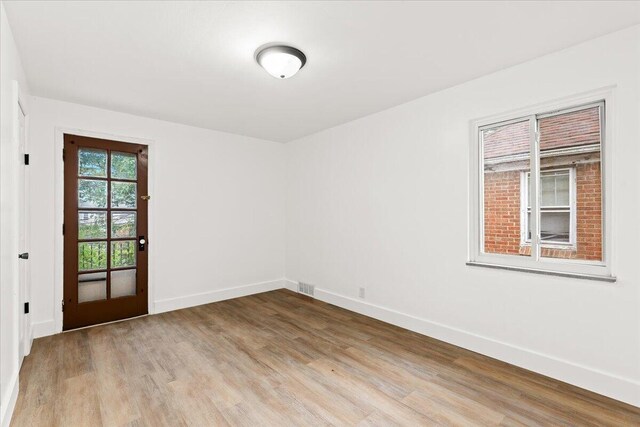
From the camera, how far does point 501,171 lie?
11.7 feet

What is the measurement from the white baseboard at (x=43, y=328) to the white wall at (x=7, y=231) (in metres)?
1.32

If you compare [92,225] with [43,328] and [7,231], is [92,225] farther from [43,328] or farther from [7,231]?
[7,231]

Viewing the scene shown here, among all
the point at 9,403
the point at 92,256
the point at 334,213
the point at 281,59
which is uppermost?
the point at 281,59

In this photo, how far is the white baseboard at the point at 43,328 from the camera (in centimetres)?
335

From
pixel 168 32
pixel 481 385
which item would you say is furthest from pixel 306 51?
pixel 481 385

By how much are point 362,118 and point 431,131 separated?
3.66 feet

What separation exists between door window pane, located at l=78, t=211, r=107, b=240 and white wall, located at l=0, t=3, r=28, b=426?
1478 millimetres

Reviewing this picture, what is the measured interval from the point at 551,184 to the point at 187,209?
4.60 metres

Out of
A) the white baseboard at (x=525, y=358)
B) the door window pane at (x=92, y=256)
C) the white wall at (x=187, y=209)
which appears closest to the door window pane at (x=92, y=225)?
the door window pane at (x=92, y=256)

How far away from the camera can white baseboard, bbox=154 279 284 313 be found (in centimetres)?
427

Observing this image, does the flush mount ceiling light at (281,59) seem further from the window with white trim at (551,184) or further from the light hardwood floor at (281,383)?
the light hardwood floor at (281,383)

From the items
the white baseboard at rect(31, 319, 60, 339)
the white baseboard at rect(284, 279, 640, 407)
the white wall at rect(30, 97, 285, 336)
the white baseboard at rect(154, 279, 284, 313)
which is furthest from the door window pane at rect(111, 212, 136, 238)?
the white baseboard at rect(284, 279, 640, 407)

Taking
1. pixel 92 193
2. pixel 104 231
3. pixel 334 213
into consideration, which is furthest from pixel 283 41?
pixel 104 231

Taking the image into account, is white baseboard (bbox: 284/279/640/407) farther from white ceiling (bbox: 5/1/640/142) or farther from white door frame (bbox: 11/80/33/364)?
white door frame (bbox: 11/80/33/364)
